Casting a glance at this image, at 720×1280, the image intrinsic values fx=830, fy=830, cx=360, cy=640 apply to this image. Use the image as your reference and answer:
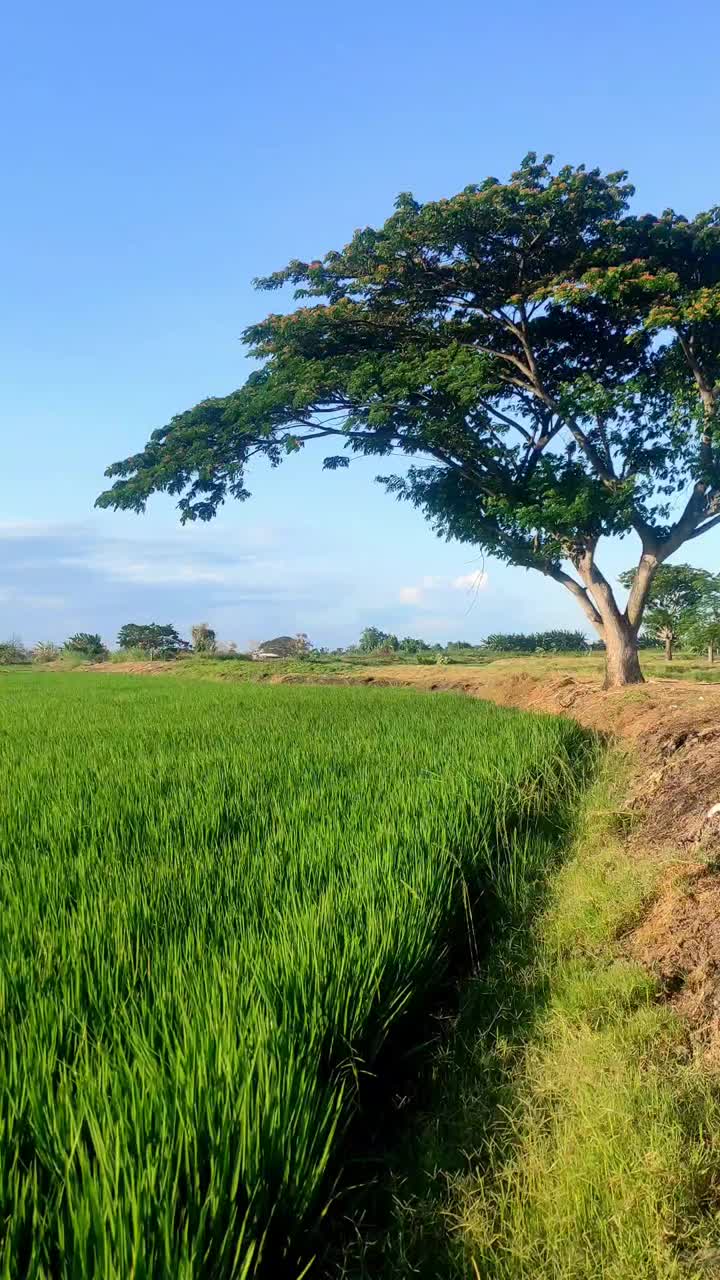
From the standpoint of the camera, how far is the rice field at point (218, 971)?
1.54 meters

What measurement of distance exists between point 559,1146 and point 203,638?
132 feet

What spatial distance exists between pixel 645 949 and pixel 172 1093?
2383mm

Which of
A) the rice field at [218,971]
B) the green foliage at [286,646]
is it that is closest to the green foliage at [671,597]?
the green foliage at [286,646]

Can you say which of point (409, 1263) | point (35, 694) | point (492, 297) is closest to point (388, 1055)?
point (409, 1263)

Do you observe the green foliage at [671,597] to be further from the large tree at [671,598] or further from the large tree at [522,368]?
the large tree at [522,368]

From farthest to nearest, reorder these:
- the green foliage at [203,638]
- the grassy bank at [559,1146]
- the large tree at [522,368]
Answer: the green foliage at [203,638], the large tree at [522,368], the grassy bank at [559,1146]

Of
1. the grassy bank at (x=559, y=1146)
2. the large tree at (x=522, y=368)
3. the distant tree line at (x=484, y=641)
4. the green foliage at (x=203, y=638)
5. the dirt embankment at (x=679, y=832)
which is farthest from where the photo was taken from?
the green foliage at (x=203, y=638)

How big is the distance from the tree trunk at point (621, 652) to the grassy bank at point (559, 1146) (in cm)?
1159

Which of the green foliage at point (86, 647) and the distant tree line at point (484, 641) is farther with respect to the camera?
the green foliage at point (86, 647)

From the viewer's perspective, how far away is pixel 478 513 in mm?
16250

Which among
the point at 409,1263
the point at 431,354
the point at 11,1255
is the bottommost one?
the point at 409,1263

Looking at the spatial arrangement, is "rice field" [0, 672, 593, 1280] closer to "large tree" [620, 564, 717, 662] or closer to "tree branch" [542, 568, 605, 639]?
"tree branch" [542, 568, 605, 639]

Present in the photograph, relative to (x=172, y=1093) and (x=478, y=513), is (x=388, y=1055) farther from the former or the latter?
(x=478, y=513)

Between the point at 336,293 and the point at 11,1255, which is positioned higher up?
the point at 336,293
